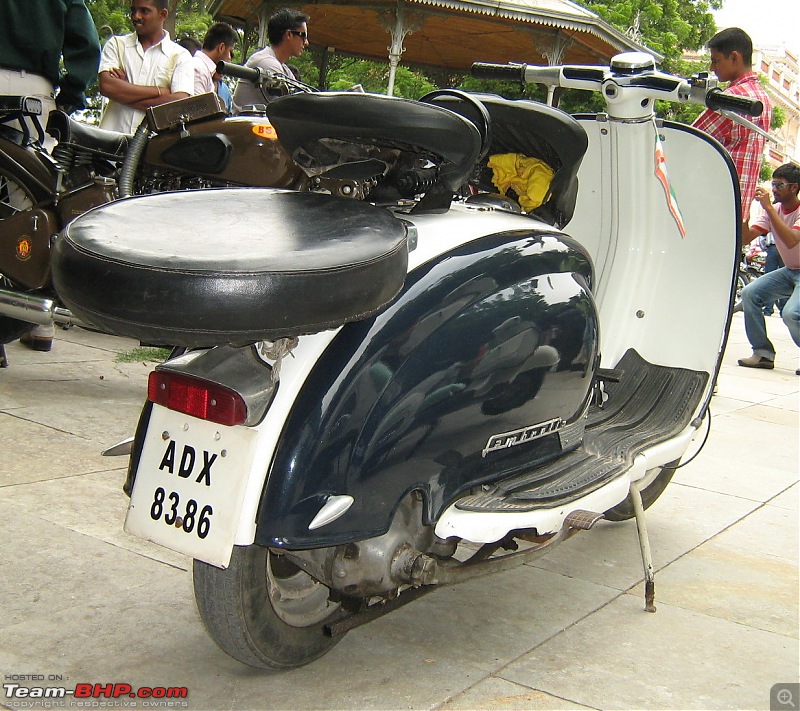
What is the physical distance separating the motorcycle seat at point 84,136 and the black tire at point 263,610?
103 inches

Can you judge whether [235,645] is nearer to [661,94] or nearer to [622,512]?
[622,512]

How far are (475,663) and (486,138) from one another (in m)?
1.24

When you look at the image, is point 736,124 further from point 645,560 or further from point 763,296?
point 763,296

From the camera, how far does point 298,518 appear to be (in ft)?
5.94

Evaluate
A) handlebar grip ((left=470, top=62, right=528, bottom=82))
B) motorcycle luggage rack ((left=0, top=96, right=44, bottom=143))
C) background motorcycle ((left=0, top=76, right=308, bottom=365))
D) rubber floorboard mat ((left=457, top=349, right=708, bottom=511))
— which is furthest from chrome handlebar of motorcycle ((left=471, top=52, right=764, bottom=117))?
motorcycle luggage rack ((left=0, top=96, right=44, bottom=143))

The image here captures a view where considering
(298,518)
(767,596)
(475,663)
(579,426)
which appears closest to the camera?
(298,518)

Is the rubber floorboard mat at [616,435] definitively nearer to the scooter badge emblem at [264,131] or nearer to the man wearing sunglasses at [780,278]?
the scooter badge emblem at [264,131]

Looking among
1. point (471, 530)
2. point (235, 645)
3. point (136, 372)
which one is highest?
point (471, 530)

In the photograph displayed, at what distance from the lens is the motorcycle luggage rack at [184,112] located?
399 centimetres

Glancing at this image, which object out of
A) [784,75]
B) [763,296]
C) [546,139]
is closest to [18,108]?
[546,139]

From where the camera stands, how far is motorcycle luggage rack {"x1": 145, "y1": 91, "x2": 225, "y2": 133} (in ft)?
13.1

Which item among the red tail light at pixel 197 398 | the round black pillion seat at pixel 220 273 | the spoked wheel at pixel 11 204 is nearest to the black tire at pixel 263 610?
the red tail light at pixel 197 398

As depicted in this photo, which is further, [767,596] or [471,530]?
[767,596]

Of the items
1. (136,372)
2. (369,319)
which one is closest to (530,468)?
(369,319)
